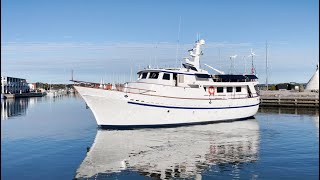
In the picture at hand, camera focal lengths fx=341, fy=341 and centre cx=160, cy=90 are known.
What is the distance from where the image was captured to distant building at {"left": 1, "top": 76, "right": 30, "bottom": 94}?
371 ft

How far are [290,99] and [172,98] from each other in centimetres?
3020

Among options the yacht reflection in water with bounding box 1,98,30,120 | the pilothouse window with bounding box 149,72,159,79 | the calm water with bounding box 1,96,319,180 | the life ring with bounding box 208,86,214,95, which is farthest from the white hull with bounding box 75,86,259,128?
the yacht reflection in water with bounding box 1,98,30,120

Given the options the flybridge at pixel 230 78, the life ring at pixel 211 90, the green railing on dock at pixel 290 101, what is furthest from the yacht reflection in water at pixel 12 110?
the green railing on dock at pixel 290 101

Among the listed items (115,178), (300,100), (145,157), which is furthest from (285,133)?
(300,100)

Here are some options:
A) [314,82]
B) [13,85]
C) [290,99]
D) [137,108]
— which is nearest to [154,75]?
[137,108]

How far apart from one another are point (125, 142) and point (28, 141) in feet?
22.2

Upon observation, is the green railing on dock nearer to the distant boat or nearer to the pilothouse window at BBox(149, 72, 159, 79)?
the distant boat

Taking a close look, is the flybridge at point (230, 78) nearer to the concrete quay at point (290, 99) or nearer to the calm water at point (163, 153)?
the calm water at point (163, 153)

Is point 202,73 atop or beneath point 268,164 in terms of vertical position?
atop

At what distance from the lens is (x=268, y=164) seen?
16.0m

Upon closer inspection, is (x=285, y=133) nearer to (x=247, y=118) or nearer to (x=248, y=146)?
(x=248, y=146)

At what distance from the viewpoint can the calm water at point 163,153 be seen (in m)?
14.6

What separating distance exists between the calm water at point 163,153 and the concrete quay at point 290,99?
902 inches

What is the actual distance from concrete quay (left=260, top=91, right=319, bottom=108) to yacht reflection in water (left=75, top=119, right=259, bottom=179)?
25.9 m
